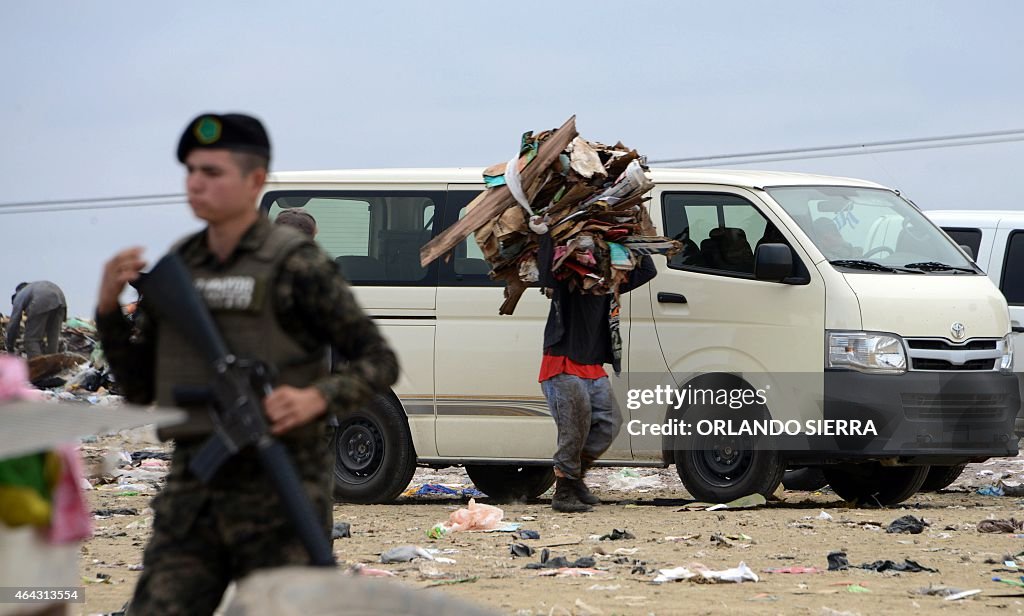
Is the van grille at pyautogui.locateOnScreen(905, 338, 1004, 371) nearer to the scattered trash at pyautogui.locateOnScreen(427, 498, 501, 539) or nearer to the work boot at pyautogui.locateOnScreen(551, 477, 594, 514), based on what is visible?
the work boot at pyautogui.locateOnScreen(551, 477, 594, 514)

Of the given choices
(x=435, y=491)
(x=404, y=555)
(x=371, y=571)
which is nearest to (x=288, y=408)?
(x=371, y=571)

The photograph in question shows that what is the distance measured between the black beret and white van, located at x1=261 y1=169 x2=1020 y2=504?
256 inches

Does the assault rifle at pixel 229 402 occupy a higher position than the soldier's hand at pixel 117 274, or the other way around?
the soldier's hand at pixel 117 274

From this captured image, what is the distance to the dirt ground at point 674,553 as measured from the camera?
7.00m

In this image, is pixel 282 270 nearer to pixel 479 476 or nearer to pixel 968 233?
pixel 479 476

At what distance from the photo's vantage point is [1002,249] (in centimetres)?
1259

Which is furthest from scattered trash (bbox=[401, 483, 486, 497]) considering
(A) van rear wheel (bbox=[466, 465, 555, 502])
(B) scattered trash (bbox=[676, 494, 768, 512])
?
(B) scattered trash (bbox=[676, 494, 768, 512])

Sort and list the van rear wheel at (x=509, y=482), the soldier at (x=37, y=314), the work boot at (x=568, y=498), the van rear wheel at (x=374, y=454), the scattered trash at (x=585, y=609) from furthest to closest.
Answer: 1. the soldier at (x=37, y=314)
2. the van rear wheel at (x=509, y=482)
3. the van rear wheel at (x=374, y=454)
4. the work boot at (x=568, y=498)
5. the scattered trash at (x=585, y=609)

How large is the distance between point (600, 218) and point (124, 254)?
6.50 m

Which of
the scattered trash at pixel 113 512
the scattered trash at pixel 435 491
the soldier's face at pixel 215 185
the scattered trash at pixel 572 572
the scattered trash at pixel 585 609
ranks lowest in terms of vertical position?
the scattered trash at pixel 435 491

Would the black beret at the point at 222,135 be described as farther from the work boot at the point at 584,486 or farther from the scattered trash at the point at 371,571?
the work boot at the point at 584,486

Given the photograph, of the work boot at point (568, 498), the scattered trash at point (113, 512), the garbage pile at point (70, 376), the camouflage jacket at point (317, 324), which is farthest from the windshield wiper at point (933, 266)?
the garbage pile at point (70, 376)

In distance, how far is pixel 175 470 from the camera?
3.94 meters

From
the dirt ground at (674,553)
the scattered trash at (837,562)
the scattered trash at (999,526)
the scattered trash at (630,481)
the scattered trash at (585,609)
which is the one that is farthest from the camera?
the scattered trash at (630,481)
